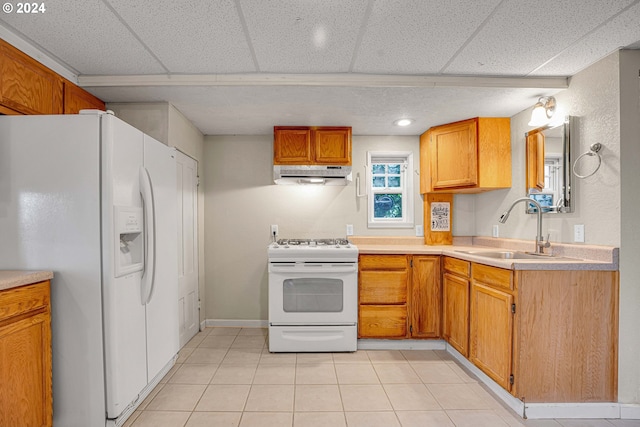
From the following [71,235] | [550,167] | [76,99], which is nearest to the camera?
[71,235]

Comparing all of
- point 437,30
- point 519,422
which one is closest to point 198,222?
Answer: point 437,30

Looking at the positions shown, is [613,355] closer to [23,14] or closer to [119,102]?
[23,14]

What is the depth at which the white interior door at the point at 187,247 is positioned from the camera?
2.86m

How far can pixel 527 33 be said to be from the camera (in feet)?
5.62

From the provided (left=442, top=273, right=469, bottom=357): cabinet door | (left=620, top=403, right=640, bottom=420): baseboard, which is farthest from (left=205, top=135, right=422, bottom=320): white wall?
(left=620, top=403, right=640, bottom=420): baseboard

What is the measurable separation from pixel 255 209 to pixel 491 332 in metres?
2.52

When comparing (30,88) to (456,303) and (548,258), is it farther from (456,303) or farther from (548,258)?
(548,258)

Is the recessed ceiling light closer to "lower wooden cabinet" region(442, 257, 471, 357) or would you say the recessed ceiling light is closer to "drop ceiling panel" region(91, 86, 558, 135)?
"drop ceiling panel" region(91, 86, 558, 135)

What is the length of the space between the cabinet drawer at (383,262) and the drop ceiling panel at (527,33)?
1591 mm


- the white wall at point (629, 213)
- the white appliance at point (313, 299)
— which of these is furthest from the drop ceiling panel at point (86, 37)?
the white wall at point (629, 213)

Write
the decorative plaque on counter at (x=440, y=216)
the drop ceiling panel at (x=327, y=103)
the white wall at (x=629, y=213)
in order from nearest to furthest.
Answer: the white wall at (x=629, y=213) < the drop ceiling panel at (x=327, y=103) < the decorative plaque on counter at (x=440, y=216)

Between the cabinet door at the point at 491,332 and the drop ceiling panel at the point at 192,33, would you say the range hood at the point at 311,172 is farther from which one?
the cabinet door at the point at 491,332

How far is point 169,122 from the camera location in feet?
8.48

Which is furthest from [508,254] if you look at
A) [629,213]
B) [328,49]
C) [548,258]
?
[328,49]
